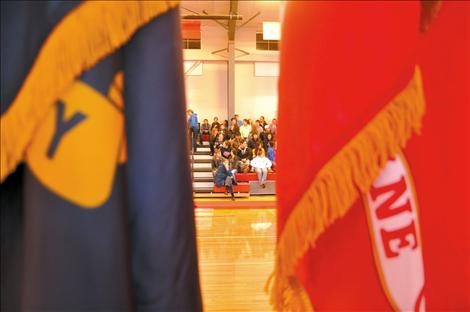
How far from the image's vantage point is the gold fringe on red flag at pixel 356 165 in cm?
50

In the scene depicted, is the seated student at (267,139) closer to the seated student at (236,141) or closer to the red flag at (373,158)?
the seated student at (236,141)

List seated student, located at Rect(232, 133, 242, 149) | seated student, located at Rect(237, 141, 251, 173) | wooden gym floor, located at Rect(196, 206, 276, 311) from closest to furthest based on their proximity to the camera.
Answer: wooden gym floor, located at Rect(196, 206, 276, 311)
seated student, located at Rect(237, 141, 251, 173)
seated student, located at Rect(232, 133, 242, 149)

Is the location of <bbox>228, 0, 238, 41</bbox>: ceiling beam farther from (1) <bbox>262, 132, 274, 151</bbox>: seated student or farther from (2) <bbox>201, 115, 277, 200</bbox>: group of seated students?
(1) <bbox>262, 132, 274, 151</bbox>: seated student

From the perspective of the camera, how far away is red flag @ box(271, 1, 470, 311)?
0.50 meters

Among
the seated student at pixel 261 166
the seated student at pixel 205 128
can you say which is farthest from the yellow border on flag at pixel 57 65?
the seated student at pixel 205 128

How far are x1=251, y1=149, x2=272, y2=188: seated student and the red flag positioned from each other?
20.6ft

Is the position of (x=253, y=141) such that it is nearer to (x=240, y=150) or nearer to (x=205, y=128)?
(x=240, y=150)

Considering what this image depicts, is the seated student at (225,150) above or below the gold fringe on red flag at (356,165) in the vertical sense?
below

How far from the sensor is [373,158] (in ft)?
1.64

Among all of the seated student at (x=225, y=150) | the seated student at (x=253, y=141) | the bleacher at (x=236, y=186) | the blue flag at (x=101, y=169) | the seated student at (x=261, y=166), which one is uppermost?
the blue flag at (x=101, y=169)

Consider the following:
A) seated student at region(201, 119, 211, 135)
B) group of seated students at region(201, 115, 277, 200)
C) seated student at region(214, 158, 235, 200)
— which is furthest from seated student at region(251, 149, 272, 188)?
seated student at region(201, 119, 211, 135)

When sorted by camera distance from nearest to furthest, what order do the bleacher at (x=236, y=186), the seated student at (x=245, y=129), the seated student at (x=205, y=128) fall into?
the bleacher at (x=236, y=186)
the seated student at (x=245, y=129)
the seated student at (x=205, y=128)

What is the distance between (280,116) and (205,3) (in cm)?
841

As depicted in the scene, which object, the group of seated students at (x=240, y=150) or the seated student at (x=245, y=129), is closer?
the group of seated students at (x=240, y=150)
